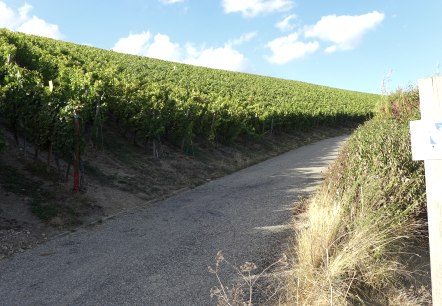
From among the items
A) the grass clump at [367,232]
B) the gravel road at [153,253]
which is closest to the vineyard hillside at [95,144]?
the gravel road at [153,253]

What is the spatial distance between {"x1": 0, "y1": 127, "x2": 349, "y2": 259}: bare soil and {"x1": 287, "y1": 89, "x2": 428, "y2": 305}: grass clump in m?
5.22

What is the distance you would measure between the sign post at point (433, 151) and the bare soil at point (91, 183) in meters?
6.59

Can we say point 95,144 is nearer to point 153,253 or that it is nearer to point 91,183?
point 91,183

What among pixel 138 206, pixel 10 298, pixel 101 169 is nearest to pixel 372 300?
pixel 10 298

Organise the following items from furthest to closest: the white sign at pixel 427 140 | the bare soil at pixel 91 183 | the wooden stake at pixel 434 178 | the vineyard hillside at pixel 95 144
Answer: the vineyard hillside at pixel 95 144 < the bare soil at pixel 91 183 < the wooden stake at pixel 434 178 < the white sign at pixel 427 140

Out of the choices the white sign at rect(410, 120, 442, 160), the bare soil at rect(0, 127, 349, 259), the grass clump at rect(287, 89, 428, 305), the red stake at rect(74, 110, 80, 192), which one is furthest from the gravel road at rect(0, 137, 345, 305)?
the white sign at rect(410, 120, 442, 160)

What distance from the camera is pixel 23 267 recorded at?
627cm

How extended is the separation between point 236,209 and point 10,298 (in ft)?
17.8

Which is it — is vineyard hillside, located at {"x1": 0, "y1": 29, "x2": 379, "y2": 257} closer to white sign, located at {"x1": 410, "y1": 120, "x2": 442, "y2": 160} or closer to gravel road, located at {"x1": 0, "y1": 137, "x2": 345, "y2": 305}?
gravel road, located at {"x1": 0, "y1": 137, "x2": 345, "y2": 305}

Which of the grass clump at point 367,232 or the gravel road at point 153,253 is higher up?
the grass clump at point 367,232

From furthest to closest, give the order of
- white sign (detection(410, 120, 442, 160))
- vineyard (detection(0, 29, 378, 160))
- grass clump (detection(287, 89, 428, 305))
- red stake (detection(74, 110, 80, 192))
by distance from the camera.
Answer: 1. vineyard (detection(0, 29, 378, 160))
2. red stake (detection(74, 110, 80, 192))
3. grass clump (detection(287, 89, 428, 305))
4. white sign (detection(410, 120, 442, 160))

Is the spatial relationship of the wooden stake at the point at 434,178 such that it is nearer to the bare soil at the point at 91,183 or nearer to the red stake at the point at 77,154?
the bare soil at the point at 91,183

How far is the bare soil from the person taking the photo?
8070 millimetres

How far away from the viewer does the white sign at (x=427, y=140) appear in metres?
3.00
